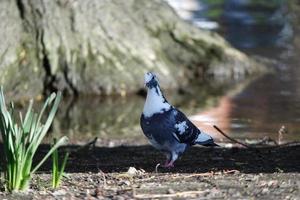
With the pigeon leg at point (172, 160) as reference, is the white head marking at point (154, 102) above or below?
above

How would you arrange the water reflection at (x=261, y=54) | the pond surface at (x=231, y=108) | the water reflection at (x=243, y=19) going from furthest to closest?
the water reflection at (x=243, y=19) → the water reflection at (x=261, y=54) → the pond surface at (x=231, y=108)

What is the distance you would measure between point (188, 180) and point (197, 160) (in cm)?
→ 164

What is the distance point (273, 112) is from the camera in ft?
41.6

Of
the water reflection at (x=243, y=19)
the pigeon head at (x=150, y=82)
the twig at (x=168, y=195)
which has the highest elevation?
the water reflection at (x=243, y=19)

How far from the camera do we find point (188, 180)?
5.62 meters

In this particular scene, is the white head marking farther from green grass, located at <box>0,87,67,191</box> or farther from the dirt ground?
green grass, located at <box>0,87,67,191</box>

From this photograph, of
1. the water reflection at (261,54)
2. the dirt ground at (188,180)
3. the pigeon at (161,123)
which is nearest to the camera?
the dirt ground at (188,180)

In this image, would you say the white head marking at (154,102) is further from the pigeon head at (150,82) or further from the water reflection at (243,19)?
the water reflection at (243,19)

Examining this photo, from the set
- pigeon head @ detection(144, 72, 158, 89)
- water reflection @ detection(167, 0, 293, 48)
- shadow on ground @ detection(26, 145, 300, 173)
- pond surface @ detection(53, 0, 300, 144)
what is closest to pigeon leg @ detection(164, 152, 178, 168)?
shadow on ground @ detection(26, 145, 300, 173)

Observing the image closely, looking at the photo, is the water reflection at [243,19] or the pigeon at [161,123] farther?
the water reflection at [243,19]

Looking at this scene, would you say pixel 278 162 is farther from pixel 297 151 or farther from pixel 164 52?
pixel 164 52

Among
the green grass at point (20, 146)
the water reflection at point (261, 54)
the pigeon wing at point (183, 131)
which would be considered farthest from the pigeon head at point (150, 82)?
the water reflection at point (261, 54)

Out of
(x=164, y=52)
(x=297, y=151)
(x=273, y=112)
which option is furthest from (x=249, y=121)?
(x=297, y=151)

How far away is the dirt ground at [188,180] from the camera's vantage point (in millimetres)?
5176
